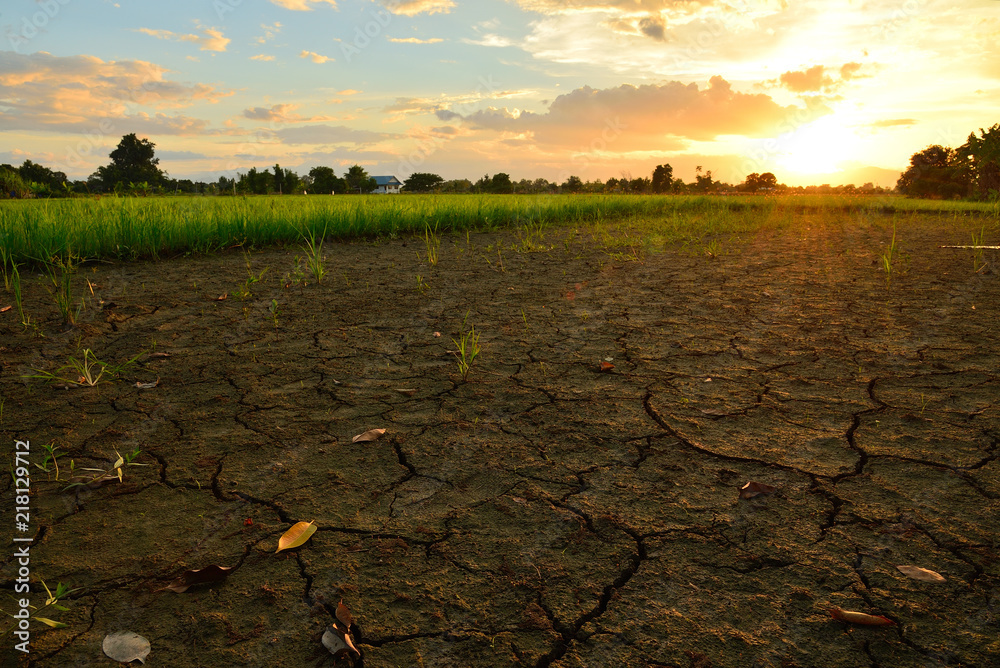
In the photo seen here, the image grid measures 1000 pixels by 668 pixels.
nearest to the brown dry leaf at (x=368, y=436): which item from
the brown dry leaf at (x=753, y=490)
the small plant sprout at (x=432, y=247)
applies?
the brown dry leaf at (x=753, y=490)

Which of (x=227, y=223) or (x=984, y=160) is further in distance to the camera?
(x=984, y=160)

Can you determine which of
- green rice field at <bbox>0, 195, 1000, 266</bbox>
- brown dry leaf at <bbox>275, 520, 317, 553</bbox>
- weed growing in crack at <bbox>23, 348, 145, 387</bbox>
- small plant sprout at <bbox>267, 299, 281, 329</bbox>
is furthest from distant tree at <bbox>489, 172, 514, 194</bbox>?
brown dry leaf at <bbox>275, 520, 317, 553</bbox>

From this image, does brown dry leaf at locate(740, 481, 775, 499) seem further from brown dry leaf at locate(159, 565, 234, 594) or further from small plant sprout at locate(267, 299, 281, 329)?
small plant sprout at locate(267, 299, 281, 329)

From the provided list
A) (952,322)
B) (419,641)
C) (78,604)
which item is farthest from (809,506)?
(952,322)

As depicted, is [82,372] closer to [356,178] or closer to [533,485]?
[533,485]

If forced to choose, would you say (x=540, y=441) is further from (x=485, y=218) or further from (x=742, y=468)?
(x=485, y=218)

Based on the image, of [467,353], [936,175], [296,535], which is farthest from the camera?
[936,175]

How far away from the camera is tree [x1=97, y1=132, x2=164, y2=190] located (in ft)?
133

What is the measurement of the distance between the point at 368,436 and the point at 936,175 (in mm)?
35869

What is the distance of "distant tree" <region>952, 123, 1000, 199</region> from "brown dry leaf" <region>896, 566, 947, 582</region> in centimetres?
2726

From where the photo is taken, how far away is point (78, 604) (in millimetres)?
1143

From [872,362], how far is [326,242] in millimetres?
4936

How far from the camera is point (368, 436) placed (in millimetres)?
1832

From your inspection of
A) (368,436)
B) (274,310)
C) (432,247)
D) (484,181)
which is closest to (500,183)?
(484,181)
